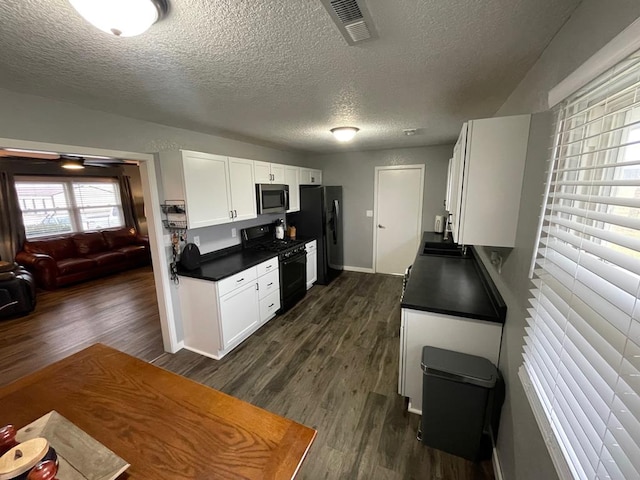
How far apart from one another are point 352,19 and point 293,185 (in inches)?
122

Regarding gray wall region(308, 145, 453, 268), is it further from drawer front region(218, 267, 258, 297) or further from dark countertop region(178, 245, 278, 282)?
drawer front region(218, 267, 258, 297)

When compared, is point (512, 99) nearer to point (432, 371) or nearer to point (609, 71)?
point (609, 71)

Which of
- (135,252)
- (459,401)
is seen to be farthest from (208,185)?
(135,252)

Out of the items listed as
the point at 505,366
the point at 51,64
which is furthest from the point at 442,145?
the point at 51,64

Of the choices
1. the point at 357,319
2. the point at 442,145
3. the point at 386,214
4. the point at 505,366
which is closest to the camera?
the point at 505,366

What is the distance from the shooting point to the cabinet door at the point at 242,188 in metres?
2.95

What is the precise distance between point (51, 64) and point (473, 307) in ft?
9.43

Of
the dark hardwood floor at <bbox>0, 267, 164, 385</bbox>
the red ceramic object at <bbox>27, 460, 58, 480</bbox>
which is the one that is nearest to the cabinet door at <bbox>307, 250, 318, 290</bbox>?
the dark hardwood floor at <bbox>0, 267, 164, 385</bbox>

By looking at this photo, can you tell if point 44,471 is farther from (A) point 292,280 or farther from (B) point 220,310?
(A) point 292,280

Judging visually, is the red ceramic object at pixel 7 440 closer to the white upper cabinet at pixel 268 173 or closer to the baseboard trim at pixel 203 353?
the baseboard trim at pixel 203 353

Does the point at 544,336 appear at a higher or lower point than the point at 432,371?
higher

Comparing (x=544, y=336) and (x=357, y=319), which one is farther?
(x=357, y=319)

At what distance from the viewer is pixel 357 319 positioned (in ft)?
11.2

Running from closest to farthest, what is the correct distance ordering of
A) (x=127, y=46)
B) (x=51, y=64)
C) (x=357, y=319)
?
1. (x=127, y=46)
2. (x=51, y=64)
3. (x=357, y=319)
